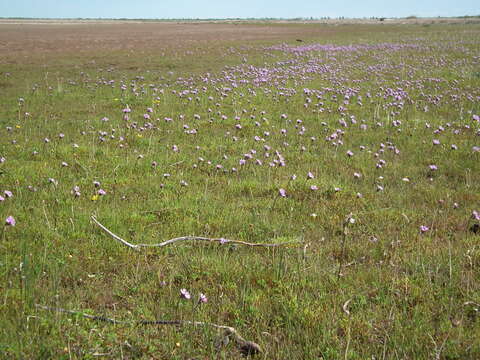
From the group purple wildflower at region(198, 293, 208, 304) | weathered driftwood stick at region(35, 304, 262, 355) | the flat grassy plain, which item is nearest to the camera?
weathered driftwood stick at region(35, 304, 262, 355)

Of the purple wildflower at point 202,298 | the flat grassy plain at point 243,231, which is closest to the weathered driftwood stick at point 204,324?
the flat grassy plain at point 243,231

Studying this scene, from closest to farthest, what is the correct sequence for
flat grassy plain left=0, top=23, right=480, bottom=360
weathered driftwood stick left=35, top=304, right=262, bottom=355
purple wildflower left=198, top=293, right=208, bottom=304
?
weathered driftwood stick left=35, top=304, right=262, bottom=355
flat grassy plain left=0, top=23, right=480, bottom=360
purple wildflower left=198, top=293, right=208, bottom=304

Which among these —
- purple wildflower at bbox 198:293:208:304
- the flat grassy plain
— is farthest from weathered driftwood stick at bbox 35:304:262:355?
purple wildflower at bbox 198:293:208:304

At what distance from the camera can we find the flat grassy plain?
3.27 m

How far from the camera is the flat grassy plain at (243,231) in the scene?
10.7 ft

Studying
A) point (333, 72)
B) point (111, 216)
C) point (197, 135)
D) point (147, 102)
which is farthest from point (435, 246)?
point (333, 72)

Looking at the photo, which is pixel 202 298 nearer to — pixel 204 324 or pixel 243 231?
pixel 204 324

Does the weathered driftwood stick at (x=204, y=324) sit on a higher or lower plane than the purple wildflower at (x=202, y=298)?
lower

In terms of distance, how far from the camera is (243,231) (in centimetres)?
516

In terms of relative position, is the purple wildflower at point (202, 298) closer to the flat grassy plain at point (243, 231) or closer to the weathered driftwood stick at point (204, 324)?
the flat grassy plain at point (243, 231)

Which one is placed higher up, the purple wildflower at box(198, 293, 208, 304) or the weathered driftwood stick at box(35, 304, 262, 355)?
the purple wildflower at box(198, 293, 208, 304)

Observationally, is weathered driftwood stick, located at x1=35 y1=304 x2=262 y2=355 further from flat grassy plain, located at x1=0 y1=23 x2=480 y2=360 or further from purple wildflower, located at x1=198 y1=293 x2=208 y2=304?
purple wildflower, located at x1=198 y1=293 x2=208 y2=304

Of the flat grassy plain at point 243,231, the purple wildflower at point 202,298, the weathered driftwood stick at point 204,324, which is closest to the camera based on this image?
the weathered driftwood stick at point 204,324

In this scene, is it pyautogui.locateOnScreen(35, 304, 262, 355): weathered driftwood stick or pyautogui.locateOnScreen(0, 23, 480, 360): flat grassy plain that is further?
pyautogui.locateOnScreen(0, 23, 480, 360): flat grassy plain
